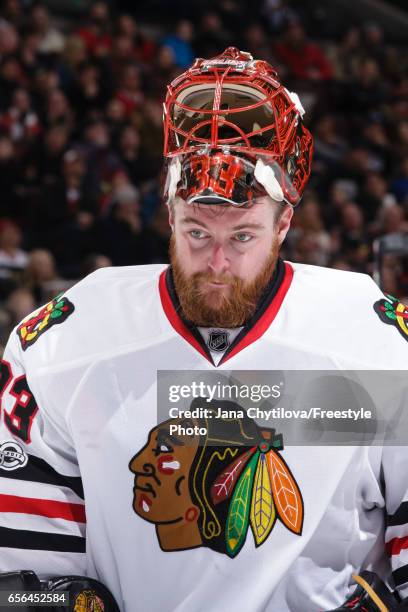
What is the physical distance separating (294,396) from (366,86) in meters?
6.54

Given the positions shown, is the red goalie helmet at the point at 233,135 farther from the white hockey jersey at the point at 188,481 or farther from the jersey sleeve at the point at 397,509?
the jersey sleeve at the point at 397,509

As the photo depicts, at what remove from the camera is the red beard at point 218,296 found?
1298mm

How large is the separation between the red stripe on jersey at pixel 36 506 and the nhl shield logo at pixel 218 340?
12.4 inches

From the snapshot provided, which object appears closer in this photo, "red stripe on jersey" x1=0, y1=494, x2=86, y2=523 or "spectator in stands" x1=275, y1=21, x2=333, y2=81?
"red stripe on jersey" x1=0, y1=494, x2=86, y2=523

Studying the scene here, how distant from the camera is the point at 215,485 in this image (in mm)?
1356

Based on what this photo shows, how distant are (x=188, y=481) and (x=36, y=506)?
0.22 m

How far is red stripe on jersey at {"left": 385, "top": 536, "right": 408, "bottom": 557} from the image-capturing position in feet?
4.43

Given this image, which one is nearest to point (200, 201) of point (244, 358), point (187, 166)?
point (187, 166)

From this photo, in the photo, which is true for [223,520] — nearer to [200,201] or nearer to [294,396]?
[294,396]

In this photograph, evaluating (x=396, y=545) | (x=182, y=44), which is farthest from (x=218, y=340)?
(x=182, y=44)

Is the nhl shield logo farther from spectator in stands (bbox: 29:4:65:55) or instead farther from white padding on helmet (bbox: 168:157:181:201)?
spectator in stands (bbox: 29:4:65:55)

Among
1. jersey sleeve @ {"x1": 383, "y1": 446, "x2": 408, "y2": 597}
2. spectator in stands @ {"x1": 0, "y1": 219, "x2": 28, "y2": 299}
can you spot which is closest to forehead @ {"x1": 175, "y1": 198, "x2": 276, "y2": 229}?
jersey sleeve @ {"x1": 383, "y1": 446, "x2": 408, "y2": 597}

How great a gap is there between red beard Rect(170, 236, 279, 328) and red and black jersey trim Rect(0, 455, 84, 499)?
0.30 metres

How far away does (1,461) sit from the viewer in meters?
1.38
